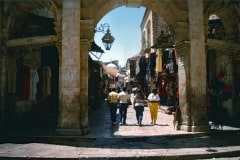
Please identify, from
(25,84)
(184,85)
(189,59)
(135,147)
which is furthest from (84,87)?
(189,59)

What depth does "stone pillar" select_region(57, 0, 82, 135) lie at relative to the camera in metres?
9.37

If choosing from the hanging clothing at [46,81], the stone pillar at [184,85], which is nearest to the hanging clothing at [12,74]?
the hanging clothing at [46,81]

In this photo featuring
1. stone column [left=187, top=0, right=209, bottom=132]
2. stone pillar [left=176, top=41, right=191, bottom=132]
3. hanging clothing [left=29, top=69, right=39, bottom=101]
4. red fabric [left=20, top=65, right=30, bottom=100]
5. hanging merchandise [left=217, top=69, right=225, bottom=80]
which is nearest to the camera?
stone column [left=187, top=0, right=209, bottom=132]

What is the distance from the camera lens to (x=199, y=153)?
7.04m

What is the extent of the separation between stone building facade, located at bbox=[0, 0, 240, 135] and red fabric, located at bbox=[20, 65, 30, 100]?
129 millimetres

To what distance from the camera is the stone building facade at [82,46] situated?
31.1 ft

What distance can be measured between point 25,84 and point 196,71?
6.50 metres

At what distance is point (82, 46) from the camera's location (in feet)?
32.2

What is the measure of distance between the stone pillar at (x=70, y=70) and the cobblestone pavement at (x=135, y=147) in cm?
69

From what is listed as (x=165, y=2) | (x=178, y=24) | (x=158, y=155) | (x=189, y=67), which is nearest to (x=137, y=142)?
(x=158, y=155)

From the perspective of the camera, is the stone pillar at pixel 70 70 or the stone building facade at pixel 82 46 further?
the stone building facade at pixel 82 46

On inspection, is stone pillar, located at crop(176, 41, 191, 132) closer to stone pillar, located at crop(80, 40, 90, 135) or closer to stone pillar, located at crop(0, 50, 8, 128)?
stone pillar, located at crop(80, 40, 90, 135)

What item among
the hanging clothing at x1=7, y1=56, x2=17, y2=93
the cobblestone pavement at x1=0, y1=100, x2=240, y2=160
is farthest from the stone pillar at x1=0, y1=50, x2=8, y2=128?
the cobblestone pavement at x1=0, y1=100, x2=240, y2=160

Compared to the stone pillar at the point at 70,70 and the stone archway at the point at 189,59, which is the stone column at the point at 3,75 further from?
the stone archway at the point at 189,59
